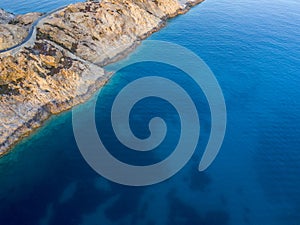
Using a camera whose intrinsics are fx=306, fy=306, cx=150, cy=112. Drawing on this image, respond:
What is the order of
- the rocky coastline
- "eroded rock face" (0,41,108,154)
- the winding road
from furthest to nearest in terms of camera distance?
the winding road < the rocky coastline < "eroded rock face" (0,41,108,154)

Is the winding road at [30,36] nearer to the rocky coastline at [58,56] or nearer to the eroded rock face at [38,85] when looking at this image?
the rocky coastline at [58,56]

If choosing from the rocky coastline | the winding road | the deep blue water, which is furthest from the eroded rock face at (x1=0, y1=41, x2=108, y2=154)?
the deep blue water

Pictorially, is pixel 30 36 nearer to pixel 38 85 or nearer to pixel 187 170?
pixel 38 85

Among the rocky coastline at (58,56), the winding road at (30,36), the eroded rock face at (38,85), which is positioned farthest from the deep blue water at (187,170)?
the winding road at (30,36)

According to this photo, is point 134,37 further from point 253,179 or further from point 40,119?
point 253,179

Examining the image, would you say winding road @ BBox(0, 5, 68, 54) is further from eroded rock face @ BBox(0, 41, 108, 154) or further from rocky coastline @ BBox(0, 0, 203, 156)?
eroded rock face @ BBox(0, 41, 108, 154)

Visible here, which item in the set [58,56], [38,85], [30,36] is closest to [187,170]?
[38,85]
